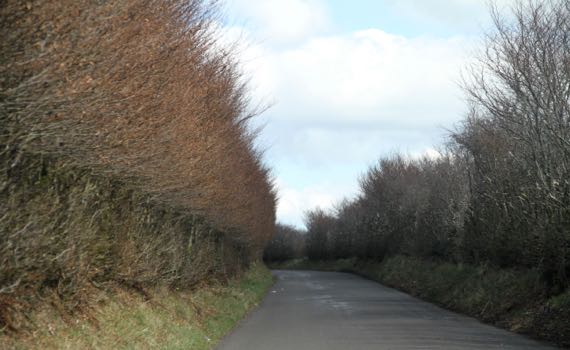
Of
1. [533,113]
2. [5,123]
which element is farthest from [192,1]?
[533,113]

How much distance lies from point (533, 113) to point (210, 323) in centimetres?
995

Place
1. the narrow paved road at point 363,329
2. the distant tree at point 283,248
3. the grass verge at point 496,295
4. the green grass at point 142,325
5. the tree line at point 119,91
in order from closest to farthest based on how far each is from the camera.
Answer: the tree line at point 119,91
the green grass at point 142,325
the narrow paved road at point 363,329
the grass verge at point 496,295
the distant tree at point 283,248

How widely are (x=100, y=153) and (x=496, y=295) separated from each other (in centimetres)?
1711

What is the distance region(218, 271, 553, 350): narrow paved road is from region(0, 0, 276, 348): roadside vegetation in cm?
204

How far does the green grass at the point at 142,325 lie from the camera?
31.2 feet

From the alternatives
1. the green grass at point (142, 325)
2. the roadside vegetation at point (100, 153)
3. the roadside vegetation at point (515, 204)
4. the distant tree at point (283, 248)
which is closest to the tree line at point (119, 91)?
the roadside vegetation at point (100, 153)

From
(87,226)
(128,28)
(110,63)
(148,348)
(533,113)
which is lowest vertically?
(148,348)

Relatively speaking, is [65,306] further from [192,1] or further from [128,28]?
[192,1]

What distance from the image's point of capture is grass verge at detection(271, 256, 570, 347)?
17.7 m

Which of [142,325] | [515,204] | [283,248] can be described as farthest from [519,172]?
[283,248]

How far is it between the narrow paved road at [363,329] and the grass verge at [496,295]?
75 centimetres

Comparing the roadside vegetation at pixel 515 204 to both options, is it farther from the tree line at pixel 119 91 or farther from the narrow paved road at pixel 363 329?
Result: the tree line at pixel 119 91

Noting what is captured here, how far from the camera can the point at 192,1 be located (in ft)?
44.3

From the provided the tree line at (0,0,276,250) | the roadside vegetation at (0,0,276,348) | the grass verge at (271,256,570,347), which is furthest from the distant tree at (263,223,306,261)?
the tree line at (0,0,276,250)
